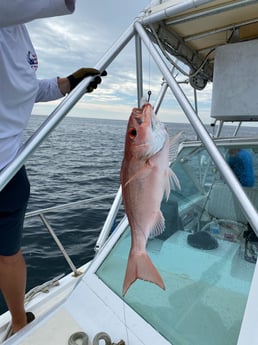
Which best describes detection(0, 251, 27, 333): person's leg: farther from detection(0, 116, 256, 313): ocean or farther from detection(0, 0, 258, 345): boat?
detection(0, 116, 256, 313): ocean

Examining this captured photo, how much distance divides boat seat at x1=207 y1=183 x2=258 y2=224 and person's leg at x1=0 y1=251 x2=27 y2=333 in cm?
138

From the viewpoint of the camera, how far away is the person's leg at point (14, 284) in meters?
1.87

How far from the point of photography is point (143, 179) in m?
1.14

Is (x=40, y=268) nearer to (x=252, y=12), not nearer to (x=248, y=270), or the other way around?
(x=248, y=270)

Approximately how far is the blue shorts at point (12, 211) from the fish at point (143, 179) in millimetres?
851

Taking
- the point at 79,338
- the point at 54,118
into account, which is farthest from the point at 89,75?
the point at 79,338

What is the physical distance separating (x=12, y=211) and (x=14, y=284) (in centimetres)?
51

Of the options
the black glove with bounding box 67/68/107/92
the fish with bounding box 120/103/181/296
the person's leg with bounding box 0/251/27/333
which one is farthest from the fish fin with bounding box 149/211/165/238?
the person's leg with bounding box 0/251/27/333

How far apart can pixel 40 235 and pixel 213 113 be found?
4444 millimetres

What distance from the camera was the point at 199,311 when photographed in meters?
1.68

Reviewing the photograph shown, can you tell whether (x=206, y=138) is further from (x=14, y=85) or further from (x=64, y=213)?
(x=64, y=213)

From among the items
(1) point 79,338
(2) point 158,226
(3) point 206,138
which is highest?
(3) point 206,138

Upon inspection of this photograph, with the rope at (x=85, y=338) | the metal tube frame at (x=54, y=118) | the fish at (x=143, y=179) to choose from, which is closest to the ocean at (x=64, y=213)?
the metal tube frame at (x=54, y=118)

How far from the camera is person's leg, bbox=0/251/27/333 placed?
1.87 m
